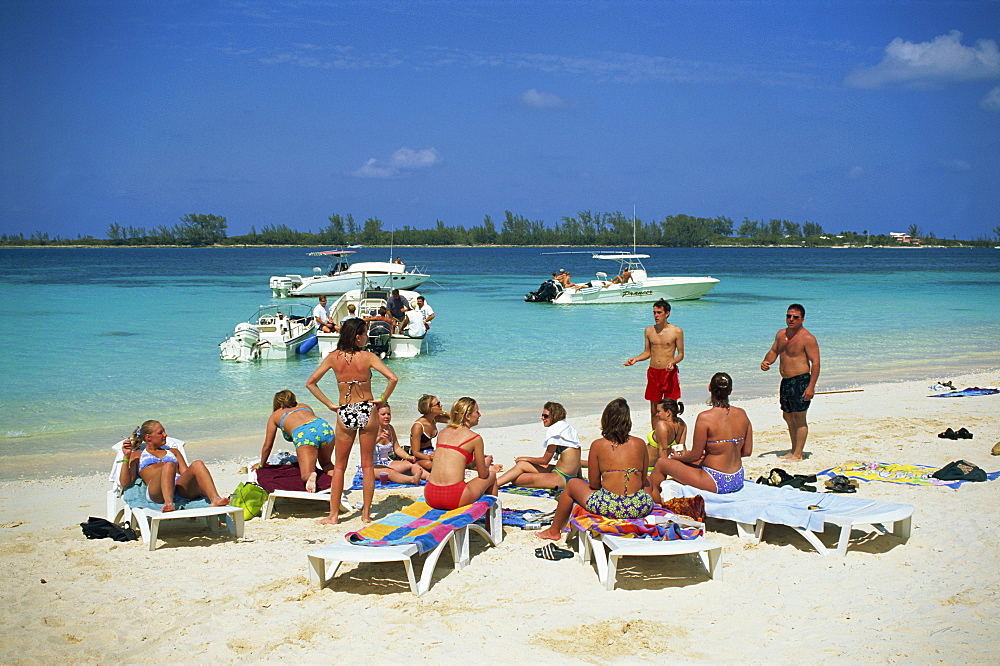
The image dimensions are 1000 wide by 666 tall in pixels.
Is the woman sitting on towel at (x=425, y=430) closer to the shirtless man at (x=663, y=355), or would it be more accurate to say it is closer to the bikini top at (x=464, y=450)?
the bikini top at (x=464, y=450)

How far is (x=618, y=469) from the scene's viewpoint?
5375 mm

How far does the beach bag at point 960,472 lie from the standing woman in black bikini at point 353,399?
4.75 m

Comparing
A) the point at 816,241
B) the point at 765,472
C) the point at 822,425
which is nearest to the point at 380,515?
the point at 765,472

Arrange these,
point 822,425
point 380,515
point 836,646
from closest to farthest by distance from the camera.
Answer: point 836,646
point 380,515
point 822,425

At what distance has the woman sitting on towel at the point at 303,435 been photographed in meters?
6.56

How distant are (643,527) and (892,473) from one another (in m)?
3.33

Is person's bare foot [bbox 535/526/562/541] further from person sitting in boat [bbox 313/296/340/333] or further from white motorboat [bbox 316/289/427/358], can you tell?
person sitting in boat [bbox 313/296/340/333]

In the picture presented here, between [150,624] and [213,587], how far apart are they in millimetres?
550

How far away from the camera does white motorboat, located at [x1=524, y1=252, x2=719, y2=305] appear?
34.4 metres

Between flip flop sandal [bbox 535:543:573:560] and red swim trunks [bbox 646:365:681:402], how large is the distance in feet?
10.1

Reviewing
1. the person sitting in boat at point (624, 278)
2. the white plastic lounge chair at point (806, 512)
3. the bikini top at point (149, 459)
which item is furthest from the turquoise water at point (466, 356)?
the white plastic lounge chair at point (806, 512)

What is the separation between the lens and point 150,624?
449 cm

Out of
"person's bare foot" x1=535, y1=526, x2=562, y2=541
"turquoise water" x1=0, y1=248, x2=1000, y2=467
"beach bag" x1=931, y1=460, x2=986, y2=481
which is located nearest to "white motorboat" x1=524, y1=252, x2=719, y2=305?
"turquoise water" x1=0, y1=248, x2=1000, y2=467

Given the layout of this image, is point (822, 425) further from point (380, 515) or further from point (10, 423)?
point (10, 423)
